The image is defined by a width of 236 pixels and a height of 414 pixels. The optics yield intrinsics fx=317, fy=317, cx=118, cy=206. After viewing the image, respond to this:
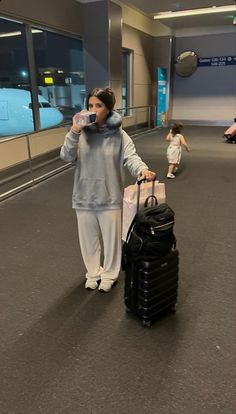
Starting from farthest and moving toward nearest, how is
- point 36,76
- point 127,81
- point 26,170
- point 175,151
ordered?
point 127,81
point 36,76
point 26,170
point 175,151

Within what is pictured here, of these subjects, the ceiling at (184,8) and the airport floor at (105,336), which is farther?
the ceiling at (184,8)

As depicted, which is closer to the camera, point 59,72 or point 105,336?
point 105,336

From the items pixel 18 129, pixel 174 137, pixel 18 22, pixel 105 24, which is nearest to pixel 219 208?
pixel 174 137

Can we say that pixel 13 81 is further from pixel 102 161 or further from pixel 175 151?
pixel 102 161

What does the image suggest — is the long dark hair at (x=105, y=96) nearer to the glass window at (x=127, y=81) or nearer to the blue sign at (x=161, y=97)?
the glass window at (x=127, y=81)

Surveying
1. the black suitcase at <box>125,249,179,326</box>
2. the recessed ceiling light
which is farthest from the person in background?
the recessed ceiling light

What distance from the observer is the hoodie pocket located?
82.5 inches

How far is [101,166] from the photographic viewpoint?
6.75 feet

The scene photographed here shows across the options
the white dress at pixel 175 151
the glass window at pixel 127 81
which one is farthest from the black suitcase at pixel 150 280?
the glass window at pixel 127 81

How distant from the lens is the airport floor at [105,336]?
1.59 metres

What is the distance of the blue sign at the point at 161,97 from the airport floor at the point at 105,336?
30.2 ft

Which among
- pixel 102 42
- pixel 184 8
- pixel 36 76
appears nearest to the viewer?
pixel 36 76

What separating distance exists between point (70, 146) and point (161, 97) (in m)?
11.0

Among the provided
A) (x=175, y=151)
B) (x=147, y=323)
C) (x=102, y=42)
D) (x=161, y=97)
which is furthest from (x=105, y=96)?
(x=161, y=97)
